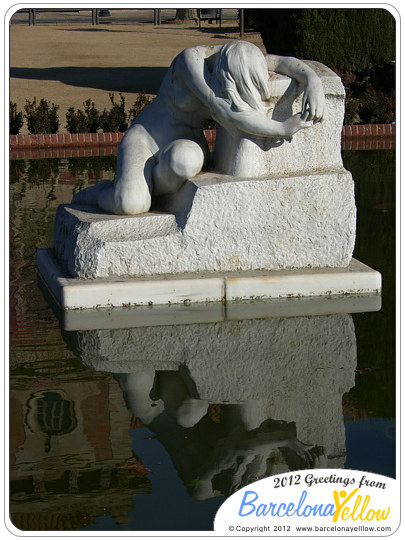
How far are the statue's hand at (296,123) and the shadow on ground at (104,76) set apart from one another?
11559mm

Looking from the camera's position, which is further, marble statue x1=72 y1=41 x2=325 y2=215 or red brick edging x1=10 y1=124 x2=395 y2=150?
red brick edging x1=10 y1=124 x2=395 y2=150

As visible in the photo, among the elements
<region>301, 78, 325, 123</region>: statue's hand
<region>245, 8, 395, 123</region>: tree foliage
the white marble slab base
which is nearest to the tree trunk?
<region>245, 8, 395, 123</region>: tree foliage

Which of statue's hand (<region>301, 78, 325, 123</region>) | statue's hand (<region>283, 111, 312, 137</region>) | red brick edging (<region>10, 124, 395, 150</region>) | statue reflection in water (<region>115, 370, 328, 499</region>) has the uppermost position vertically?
red brick edging (<region>10, 124, 395, 150</region>)

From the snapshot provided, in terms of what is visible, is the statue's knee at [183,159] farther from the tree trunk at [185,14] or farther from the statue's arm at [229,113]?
the tree trunk at [185,14]

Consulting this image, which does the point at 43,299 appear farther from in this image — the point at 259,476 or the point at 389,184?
the point at 389,184

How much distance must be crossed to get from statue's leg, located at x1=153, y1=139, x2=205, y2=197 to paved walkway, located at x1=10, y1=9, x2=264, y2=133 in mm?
8051

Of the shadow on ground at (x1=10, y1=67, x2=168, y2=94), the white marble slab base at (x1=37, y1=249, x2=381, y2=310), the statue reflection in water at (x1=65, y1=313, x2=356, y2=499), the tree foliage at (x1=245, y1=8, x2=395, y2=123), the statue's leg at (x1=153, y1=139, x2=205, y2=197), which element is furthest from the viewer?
the shadow on ground at (x1=10, y1=67, x2=168, y2=94)

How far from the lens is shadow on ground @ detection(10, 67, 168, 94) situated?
60.4 feet

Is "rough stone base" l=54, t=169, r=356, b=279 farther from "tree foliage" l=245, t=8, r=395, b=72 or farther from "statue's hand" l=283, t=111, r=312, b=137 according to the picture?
"tree foliage" l=245, t=8, r=395, b=72

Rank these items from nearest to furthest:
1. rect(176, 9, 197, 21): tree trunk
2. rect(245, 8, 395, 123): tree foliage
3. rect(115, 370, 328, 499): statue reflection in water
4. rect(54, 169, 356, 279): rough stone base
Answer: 1. rect(115, 370, 328, 499): statue reflection in water
2. rect(54, 169, 356, 279): rough stone base
3. rect(245, 8, 395, 123): tree foliage
4. rect(176, 9, 197, 21): tree trunk

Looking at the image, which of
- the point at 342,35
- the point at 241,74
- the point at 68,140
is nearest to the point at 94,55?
the point at 342,35

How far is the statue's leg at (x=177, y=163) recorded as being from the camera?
21.7 feet

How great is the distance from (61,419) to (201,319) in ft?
5.22
